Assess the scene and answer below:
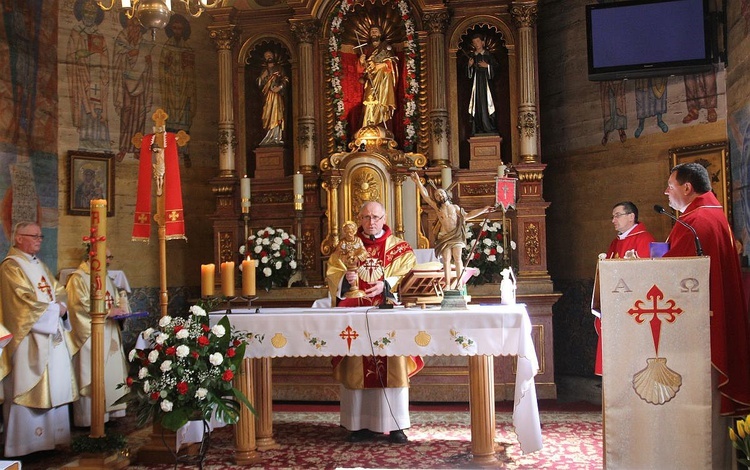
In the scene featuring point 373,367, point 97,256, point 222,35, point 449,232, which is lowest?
point 373,367

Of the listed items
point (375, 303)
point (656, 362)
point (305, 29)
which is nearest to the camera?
point (656, 362)

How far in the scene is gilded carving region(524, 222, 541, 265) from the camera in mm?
10102

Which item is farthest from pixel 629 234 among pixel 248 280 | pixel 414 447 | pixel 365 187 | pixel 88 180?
pixel 88 180

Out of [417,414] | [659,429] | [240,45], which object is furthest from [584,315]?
[240,45]

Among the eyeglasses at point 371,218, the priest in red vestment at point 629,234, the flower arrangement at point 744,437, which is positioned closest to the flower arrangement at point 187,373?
the eyeglasses at point 371,218

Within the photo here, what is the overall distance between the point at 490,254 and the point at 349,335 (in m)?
3.86

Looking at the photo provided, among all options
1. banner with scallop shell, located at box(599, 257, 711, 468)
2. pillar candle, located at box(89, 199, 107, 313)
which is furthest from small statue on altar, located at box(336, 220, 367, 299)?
banner with scallop shell, located at box(599, 257, 711, 468)

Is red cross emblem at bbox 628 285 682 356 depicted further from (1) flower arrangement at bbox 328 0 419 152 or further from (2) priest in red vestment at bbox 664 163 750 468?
(1) flower arrangement at bbox 328 0 419 152

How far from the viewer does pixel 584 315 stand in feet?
34.3

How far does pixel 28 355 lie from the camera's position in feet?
24.2

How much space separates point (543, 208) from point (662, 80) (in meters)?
2.20

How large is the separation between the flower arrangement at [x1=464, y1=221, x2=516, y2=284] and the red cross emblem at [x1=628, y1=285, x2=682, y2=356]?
473 cm

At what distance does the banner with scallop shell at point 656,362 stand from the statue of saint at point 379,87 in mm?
6092

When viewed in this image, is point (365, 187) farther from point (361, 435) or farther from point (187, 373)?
point (187, 373)
